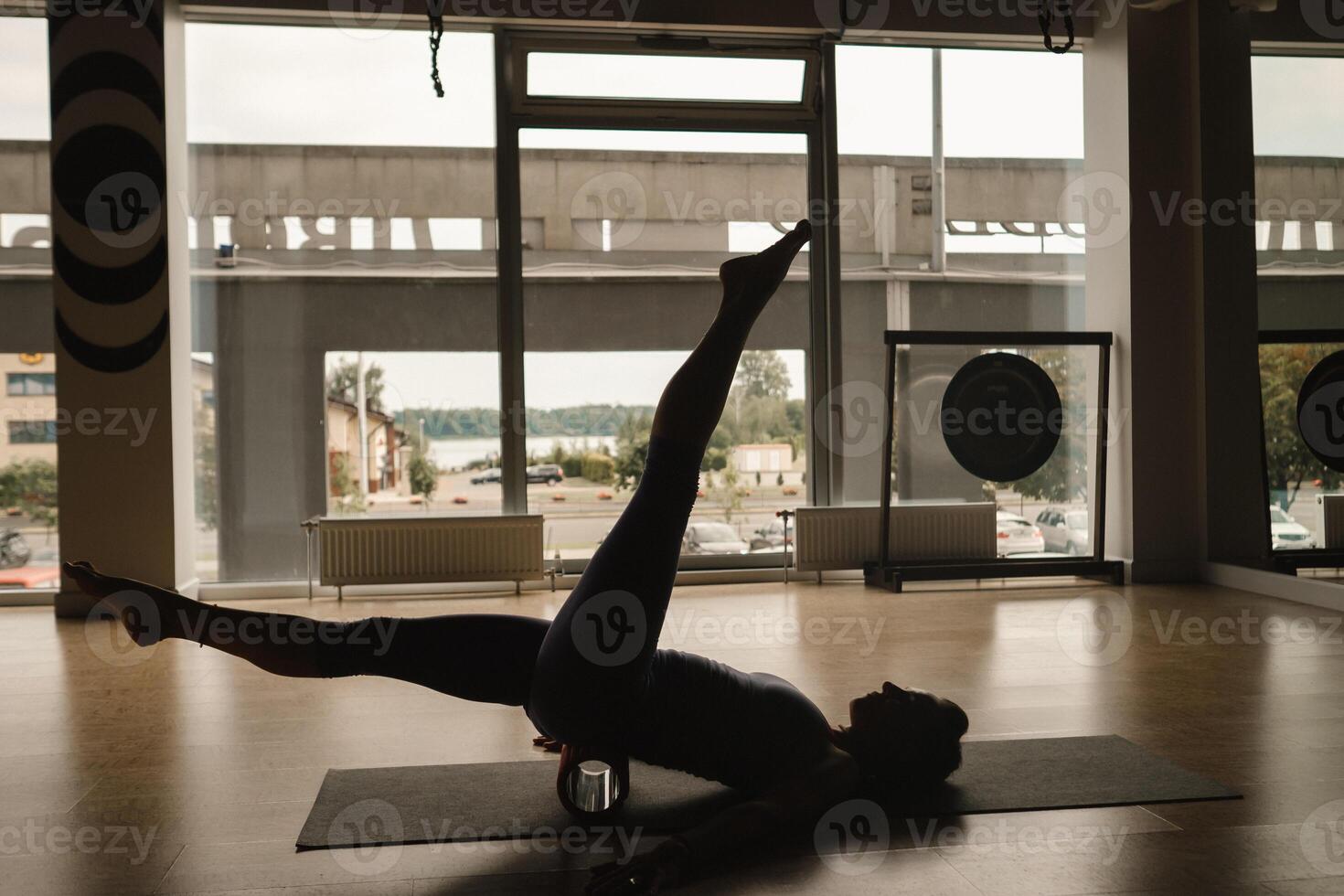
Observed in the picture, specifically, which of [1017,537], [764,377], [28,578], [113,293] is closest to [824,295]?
[764,377]

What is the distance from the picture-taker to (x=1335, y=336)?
548 centimetres

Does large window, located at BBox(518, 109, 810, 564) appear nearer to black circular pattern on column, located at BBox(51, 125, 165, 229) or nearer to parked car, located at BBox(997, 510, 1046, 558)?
parked car, located at BBox(997, 510, 1046, 558)

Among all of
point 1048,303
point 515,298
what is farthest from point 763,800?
point 1048,303

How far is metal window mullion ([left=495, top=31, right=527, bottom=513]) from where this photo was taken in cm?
641

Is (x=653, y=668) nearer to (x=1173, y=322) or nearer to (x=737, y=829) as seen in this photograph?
(x=737, y=829)

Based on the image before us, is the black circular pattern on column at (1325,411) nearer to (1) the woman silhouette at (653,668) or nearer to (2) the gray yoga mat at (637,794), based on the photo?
(2) the gray yoga mat at (637,794)

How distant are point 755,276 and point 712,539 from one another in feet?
14.4

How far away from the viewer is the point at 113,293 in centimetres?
564

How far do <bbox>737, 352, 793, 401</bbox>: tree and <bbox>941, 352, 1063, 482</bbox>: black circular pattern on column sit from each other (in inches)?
40.5

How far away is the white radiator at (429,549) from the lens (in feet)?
20.0

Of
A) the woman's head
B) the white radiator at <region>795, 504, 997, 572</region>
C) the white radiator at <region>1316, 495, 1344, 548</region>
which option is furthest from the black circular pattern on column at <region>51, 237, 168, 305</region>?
the white radiator at <region>1316, 495, 1344, 548</region>

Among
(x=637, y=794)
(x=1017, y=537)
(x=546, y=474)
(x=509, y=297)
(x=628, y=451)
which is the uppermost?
(x=509, y=297)

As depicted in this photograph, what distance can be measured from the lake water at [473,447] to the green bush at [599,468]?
5.6 inches

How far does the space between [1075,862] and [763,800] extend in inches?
25.5
